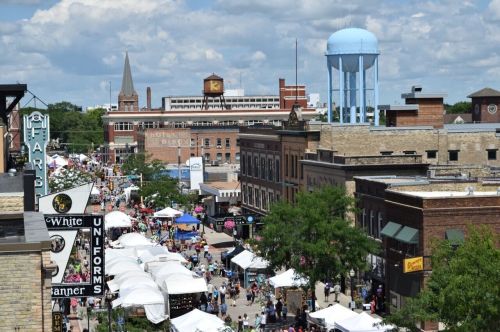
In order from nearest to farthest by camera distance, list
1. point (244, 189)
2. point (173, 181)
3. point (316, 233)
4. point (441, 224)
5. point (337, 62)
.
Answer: point (441, 224)
point (316, 233)
point (337, 62)
point (244, 189)
point (173, 181)

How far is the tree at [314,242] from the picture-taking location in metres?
49.5

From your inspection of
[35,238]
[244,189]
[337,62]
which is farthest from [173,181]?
[35,238]

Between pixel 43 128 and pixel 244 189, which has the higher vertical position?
pixel 43 128

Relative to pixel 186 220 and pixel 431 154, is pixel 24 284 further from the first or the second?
pixel 186 220

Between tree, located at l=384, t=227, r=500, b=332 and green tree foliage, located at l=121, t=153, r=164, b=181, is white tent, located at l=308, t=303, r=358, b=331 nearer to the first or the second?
tree, located at l=384, t=227, r=500, b=332

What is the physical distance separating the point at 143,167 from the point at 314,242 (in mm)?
75226

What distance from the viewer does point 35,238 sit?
54.7ft

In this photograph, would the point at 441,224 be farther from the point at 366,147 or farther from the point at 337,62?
the point at 337,62

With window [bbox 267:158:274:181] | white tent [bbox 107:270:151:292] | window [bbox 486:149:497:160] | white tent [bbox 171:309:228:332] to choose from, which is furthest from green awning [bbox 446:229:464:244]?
window [bbox 267:158:274:181]

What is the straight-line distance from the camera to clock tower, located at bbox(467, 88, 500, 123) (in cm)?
10788

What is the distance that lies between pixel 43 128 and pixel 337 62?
38.2 metres

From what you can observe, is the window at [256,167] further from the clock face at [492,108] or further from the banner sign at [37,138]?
the banner sign at [37,138]

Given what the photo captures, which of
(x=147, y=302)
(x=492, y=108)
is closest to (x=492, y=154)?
(x=492, y=108)

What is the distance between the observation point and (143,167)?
Answer: 12381 cm
